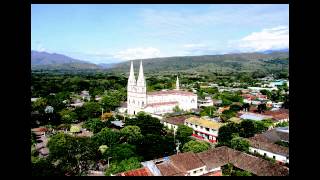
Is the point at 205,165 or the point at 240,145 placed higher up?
the point at 240,145

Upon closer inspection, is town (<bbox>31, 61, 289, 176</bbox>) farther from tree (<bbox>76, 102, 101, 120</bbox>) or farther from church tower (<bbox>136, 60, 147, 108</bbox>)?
church tower (<bbox>136, 60, 147, 108</bbox>)

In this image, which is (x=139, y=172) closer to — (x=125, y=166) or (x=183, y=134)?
(x=125, y=166)

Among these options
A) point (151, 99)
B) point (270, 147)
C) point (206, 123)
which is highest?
point (151, 99)

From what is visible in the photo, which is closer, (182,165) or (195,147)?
(182,165)

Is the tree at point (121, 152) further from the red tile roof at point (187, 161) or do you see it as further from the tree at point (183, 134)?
the tree at point (183, 134)

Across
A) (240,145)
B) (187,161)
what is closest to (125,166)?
(187,161)
